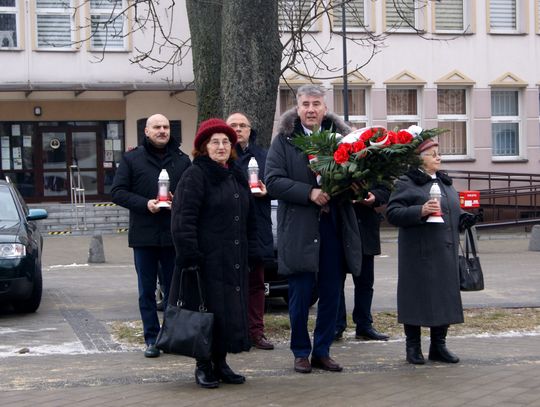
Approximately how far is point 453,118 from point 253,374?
2418 centimetres

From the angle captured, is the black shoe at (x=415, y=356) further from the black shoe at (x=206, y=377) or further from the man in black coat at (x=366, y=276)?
the black shoe at (x=206, y=377)

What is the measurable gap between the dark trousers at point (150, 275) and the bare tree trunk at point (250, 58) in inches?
76.7

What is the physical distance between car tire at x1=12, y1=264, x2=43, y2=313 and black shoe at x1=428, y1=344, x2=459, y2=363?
4915 millimetres

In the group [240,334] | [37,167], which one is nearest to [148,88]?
[37,167]

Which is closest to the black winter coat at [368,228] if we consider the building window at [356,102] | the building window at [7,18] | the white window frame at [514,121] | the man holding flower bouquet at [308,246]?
the man holding flower bouquet at [308,246]

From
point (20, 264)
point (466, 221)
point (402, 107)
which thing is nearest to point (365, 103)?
point (402, 107)

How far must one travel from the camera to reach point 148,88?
94.8ft

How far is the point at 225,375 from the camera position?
7.48 m

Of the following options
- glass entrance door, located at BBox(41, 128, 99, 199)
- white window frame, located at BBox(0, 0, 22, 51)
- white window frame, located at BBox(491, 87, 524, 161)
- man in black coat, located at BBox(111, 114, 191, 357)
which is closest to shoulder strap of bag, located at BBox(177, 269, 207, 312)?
man in black coat, located at BBox(111, 114, 191, 357)

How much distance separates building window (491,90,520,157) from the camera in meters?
31.5

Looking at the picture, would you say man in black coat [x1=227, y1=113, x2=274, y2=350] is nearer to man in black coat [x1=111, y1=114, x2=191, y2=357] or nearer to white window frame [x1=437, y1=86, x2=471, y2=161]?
man in black coat [x1=111, y1=114, x2=191, y2=357]

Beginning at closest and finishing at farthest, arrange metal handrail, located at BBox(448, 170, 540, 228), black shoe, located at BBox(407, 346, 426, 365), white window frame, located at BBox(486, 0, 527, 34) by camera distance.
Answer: black shoe, located at BBox(407, 346, 426, 365) → metal handrail, located at BBox(448, 170, 540, 228) → white window frame, located at BBox(486, 0, 527, 34)

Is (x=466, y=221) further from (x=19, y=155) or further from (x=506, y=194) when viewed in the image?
(x=19, y=155)

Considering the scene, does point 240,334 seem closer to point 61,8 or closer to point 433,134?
point 433,134
